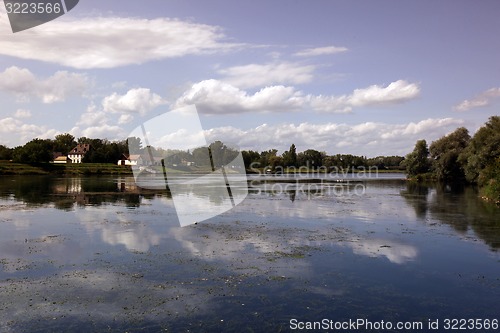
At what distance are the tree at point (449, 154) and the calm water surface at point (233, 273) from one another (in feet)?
221

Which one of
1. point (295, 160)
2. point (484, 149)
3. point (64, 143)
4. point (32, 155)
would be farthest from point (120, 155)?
point (484, 149)

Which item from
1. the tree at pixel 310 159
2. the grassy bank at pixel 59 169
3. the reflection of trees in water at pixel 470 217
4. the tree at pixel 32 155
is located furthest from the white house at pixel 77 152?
the reflection of trees in water at pixel 470 217

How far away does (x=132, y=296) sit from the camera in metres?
11.7

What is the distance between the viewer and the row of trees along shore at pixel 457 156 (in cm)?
6275

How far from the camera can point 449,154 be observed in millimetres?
87500

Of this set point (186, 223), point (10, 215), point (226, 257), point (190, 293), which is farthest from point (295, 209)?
point (190, 293)

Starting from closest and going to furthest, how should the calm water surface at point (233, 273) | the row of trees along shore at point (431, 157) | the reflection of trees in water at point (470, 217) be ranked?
1. the calm water surface at point (233, 273)
2. the reflection of trees in water at point (470, 217)
3. the row of trees along shore at point (431, 157)

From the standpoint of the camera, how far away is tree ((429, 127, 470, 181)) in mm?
87562

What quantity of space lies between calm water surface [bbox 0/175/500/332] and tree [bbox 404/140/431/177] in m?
75.4

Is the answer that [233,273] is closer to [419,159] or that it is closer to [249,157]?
[419,159]

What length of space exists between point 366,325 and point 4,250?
47.2 feet

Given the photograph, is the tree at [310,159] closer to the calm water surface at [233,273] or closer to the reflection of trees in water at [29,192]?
the reflection of trees in water at [29,192]

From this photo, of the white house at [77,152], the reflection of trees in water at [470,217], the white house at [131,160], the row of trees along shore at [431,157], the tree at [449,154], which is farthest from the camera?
the white house at [77,152]

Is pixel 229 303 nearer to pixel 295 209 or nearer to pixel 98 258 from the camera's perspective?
pixel 98 258
